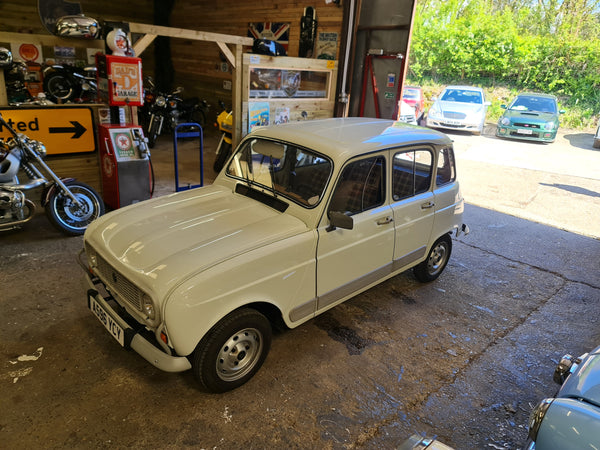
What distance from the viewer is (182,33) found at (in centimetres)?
600

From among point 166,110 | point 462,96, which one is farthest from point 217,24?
point 462,96

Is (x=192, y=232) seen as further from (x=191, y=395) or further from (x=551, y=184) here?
(x=551, y=184)

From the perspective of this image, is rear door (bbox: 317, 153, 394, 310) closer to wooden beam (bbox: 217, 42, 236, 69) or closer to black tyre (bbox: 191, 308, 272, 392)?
black tyre (bbox: 191, 308, 272, 392)

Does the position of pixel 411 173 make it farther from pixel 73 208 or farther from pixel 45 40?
pixel 45 40

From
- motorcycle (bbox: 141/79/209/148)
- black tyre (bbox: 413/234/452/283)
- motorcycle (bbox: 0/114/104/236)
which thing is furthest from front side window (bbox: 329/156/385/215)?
motorcycle (bbox: 141/79/209/148)

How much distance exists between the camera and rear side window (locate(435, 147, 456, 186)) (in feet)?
13.6

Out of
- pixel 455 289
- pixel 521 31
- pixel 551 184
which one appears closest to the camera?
pixel 455 289

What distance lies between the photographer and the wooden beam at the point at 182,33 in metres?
5.61

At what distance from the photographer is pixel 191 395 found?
2836mm

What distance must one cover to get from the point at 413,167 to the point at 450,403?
2.00m

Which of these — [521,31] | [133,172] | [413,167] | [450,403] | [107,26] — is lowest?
[450,403]

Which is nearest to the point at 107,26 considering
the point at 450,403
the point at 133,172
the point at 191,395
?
the point at 133,172

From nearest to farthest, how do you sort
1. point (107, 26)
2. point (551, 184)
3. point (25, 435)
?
point (25, 435) → point (107, 26) → point (551, 184)

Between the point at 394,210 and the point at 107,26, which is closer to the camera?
the point at 394,210
